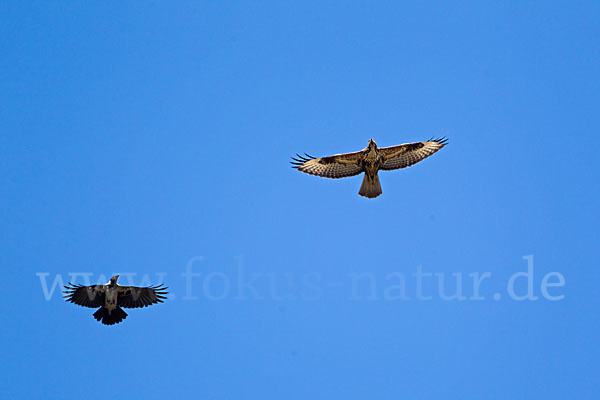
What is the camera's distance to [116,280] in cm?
1689

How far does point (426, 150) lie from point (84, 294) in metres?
9.12

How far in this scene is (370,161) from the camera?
1784 cm

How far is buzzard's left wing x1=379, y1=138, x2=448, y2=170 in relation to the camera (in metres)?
18.1

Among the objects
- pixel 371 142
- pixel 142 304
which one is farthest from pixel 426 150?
pixel 142 304

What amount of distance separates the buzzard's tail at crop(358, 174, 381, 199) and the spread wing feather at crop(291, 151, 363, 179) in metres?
0.59

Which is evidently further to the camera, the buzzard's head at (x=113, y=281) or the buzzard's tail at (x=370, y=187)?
the buzzard's tail at (x=370, y=187)

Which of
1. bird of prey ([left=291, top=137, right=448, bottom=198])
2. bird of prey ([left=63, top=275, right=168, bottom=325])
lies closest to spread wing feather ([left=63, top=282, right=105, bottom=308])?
bird of prey ([left=63, top=275, right=168, bottom=325])

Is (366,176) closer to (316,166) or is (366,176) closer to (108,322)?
(316,166)

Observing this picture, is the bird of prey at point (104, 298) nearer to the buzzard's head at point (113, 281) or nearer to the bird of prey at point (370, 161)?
the buzzard's head at point (113, 281)

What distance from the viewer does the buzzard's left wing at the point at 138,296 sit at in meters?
17.1

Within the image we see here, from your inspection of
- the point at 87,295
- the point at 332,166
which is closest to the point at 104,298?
the point at 87,295

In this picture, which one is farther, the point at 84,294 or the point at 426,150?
the point at 426,150

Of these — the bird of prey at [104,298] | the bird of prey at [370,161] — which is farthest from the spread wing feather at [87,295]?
the bird of prey at [370,161]

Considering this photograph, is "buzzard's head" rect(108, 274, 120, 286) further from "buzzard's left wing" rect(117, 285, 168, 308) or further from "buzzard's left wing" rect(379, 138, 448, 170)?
"buzzard's left wing" rect(379, 138, 448, 170)
